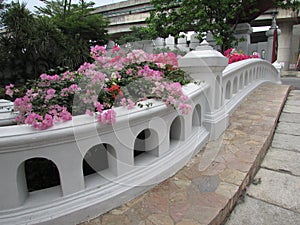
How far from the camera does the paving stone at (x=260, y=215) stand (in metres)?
1.43

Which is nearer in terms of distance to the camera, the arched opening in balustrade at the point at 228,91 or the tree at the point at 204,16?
the arched opening in balustrade at the point at 228,91

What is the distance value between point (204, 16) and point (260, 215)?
646 centimetres

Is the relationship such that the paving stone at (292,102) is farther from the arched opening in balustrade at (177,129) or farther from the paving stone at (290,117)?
the arched opening in balustrade at (177,129)

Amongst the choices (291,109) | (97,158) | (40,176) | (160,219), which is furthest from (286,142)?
(40,176)

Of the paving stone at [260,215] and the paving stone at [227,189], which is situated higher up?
the paving stone at [227,189]

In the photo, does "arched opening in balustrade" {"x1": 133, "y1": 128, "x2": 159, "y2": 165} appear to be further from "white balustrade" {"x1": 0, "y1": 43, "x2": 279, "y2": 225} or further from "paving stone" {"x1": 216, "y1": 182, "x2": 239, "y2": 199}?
"paving stone" {"x1": 216, "y1": 182, "x2": 239, "y2": 199}

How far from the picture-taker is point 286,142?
8.66 feet

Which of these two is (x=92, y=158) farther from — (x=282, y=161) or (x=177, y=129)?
(x=282, y=161)

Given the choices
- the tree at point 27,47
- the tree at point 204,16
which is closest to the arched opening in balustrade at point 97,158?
the tree at point 27,47

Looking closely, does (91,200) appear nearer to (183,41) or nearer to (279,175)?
(279,175)

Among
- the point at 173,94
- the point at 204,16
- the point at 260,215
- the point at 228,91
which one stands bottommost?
the point at 260,215

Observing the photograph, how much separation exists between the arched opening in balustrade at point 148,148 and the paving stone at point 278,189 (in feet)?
2.89

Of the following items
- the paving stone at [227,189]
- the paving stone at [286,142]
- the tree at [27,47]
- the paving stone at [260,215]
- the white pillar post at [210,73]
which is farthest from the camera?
the tree at [27,47]

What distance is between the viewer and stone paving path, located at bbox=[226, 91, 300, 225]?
147 centimetres
